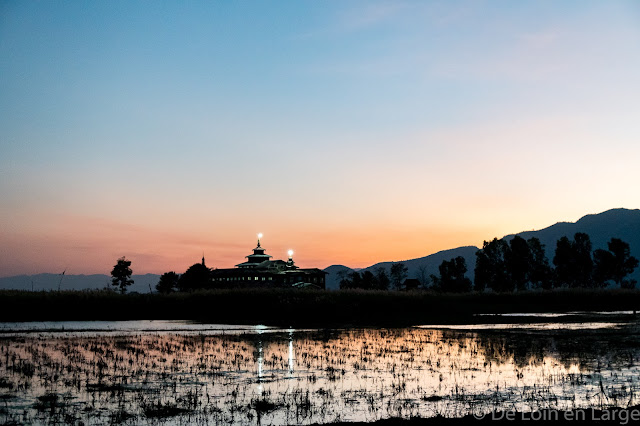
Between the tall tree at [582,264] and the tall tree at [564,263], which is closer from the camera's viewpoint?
the tall tree at [582,264]

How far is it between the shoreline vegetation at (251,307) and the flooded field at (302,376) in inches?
938

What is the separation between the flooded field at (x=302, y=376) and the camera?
54.3 ft

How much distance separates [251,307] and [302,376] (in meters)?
46.6

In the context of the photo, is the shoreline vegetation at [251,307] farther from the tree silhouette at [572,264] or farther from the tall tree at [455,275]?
the tall tree at [455,275]

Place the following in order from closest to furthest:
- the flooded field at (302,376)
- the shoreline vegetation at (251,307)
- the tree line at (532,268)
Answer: the flooded field at (302,376)
the shoreline vegetation at (251,307)
the tree line at (532,268)

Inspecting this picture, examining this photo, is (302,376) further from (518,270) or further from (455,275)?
(455,275)

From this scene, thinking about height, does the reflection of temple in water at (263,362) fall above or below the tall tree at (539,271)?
below

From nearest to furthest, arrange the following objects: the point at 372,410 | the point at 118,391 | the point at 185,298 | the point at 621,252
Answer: the point at 372,410 < the point at 118,391 < the point at 185,298 < the point at 621,252

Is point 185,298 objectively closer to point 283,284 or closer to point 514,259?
point 283,284

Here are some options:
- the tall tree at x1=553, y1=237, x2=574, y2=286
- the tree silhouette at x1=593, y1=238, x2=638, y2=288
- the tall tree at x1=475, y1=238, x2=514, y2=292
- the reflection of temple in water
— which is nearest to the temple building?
the tall tree at x1=475, y1=238, x2=514, y2=292

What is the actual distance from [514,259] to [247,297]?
10597 centimetres

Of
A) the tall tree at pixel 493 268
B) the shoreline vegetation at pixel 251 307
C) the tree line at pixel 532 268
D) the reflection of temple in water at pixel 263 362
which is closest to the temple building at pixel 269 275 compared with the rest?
the tree line at pixel 532 268

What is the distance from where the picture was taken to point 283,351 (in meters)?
30.8

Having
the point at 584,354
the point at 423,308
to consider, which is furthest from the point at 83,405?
the point at 423,308
